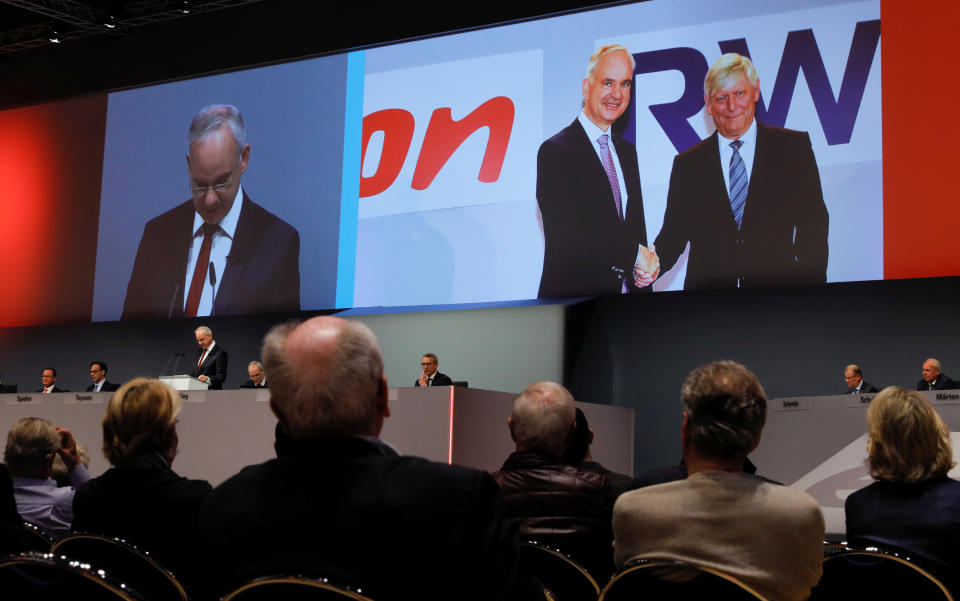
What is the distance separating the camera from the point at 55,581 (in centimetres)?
145

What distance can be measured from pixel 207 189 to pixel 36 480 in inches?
311

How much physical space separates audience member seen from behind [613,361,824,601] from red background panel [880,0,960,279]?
6273 mm

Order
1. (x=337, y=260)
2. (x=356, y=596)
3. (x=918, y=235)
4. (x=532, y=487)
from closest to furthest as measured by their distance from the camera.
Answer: (x=356, y=596)
(x=532, y=487)
(x=918, y=235)
(x=337, y=260)

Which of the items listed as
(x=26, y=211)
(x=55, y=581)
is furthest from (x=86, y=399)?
(x=26, y=211)

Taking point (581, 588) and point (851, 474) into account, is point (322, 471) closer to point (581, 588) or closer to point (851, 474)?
point (581, 588)

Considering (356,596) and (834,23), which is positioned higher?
(834,23)

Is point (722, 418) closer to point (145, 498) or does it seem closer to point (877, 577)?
point (877, 577)

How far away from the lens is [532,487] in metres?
2.48

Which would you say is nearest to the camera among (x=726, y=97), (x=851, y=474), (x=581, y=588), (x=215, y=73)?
(x=581, y=588)

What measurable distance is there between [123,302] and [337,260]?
292cm

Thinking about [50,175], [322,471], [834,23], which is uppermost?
[834,23]

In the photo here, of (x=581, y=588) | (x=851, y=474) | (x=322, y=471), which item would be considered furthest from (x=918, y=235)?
(x=322, y=471)

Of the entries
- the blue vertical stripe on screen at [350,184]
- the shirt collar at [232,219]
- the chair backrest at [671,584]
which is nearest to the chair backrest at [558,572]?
the chair backrest at [671,584]

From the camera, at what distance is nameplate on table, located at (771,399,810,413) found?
251 inches
